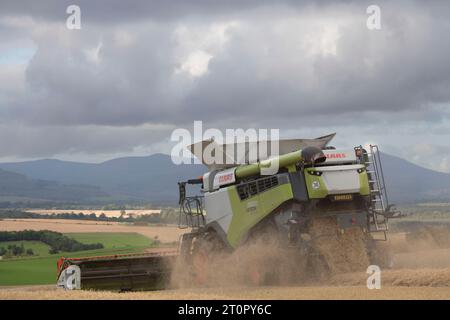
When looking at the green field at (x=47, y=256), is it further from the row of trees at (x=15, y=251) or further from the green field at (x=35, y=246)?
the row of trees at (x=15, y=251)

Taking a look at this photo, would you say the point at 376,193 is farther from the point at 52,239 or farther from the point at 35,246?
the point at 52,239

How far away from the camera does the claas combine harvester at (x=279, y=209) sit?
1819 centimetres

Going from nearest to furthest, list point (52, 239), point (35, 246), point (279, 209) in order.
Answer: point (279, 209), point (35, 246), point (52, 239)

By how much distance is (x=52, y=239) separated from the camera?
67125 millimetres

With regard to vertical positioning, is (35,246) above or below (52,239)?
below

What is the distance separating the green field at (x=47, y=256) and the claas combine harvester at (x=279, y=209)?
63.1ft

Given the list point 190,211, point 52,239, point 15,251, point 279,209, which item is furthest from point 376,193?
point 52,239

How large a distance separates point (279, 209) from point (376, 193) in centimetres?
267

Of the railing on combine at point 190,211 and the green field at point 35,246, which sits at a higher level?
the railing on combine at point 190,211

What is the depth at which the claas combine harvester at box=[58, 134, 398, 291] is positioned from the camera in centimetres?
1819

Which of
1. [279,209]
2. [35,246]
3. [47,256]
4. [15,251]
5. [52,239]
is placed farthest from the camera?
[52,239]

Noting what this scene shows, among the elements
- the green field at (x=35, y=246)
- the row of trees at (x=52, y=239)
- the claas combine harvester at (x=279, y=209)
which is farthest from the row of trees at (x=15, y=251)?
the claas combine harvester at (x=279, y=209)

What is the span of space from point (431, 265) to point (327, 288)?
5970 millimetres
